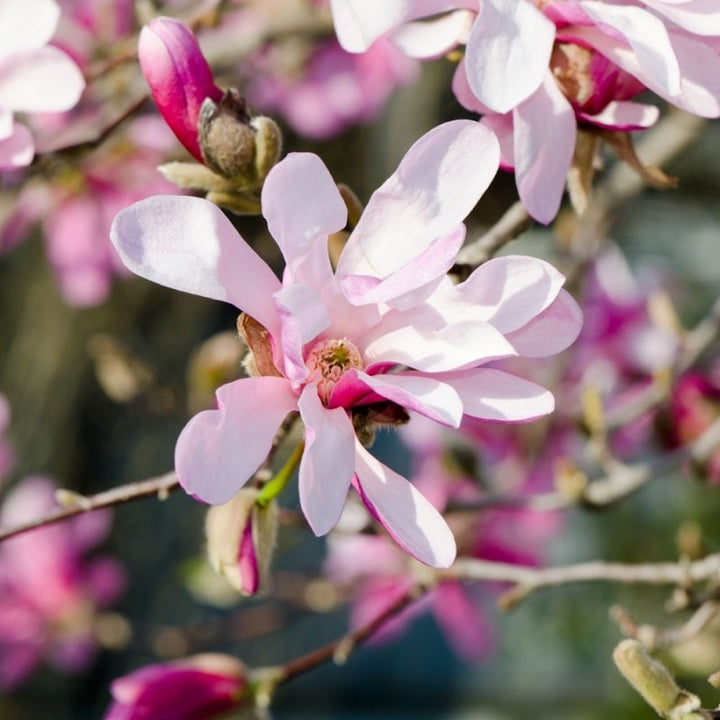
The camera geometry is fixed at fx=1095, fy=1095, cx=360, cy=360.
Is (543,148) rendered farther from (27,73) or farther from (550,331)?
(27,73)

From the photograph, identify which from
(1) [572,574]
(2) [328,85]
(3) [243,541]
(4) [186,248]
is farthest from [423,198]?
(2) [328,85]

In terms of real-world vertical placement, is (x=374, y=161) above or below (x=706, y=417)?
below

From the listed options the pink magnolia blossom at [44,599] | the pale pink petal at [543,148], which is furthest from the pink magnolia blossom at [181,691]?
the pink magnolia blossom at [44,599]

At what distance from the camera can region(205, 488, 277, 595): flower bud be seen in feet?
1.92

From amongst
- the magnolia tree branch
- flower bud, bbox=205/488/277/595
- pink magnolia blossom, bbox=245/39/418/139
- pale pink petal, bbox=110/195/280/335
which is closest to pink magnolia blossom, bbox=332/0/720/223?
pale pink petal, bbox=110/195/280/335

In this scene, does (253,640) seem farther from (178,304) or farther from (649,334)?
(649,334)

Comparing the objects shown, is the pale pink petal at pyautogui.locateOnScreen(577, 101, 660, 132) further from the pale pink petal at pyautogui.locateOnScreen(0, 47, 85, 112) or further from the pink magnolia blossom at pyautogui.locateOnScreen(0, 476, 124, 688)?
the pink magnolia blossom at pyautogui.locateOnScreen(0, 476, 124, 688)

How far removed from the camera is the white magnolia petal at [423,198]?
1.59ft

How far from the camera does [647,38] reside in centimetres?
48

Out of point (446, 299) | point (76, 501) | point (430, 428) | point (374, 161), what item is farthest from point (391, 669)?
point (446, 299)

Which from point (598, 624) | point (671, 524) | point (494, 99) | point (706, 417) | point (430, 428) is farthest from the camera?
point (671, 524)

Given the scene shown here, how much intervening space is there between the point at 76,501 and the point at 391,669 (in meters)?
1.90

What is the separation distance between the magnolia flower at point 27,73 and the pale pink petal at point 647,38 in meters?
0.28

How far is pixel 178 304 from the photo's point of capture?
2502 mm
